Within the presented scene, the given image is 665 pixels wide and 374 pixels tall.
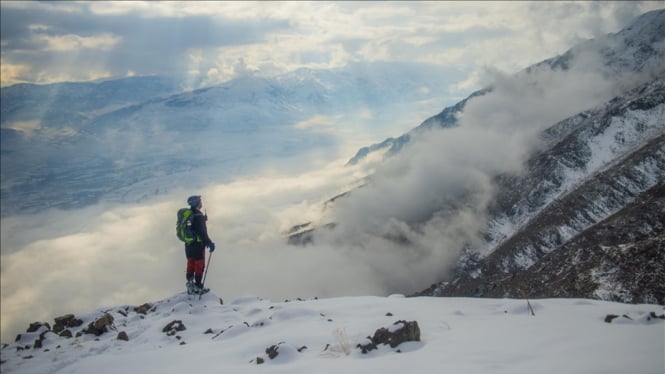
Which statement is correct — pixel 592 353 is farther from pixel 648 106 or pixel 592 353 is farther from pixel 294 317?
pixel 648 106

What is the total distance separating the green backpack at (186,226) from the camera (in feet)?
58.2

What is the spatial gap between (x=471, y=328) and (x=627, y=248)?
4712 cm

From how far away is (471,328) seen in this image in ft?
32.9

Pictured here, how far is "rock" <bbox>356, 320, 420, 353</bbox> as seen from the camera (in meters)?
9.18

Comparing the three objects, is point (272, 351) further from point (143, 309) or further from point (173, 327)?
point (143, 309)

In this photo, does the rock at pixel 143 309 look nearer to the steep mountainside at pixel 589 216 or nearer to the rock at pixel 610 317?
the rock at pixel 610 317

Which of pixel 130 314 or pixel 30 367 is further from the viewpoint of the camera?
pixel 130 314

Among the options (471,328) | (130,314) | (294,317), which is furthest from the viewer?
(130,314)

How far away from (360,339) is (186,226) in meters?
11.5

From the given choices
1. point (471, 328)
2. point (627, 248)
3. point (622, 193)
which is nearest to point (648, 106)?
point (622, 193)

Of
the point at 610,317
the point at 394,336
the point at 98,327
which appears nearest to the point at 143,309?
the point at 98,327

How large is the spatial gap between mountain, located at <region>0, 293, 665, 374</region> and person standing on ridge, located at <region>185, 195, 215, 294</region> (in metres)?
1.47

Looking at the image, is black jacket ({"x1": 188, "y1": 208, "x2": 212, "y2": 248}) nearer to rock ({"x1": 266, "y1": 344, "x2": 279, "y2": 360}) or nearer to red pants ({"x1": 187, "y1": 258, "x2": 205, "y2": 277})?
red pants ({"x1": 187, "y1": 258, "x2": 205, "y2": 277})

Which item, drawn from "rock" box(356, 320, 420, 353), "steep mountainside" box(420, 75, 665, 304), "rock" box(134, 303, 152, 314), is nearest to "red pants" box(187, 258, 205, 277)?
"rock" box(134, 303, 152, 314)
